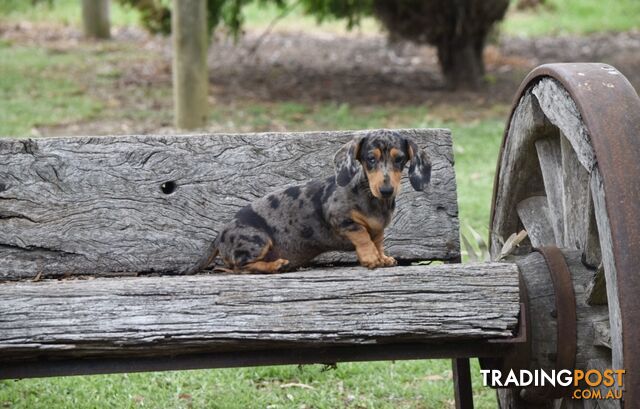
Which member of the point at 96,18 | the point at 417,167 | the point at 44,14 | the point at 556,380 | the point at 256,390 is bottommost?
the point at 256,390

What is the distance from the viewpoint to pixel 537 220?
12.2 feet

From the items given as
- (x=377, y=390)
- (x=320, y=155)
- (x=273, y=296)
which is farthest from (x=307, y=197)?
(x=377, y=390)

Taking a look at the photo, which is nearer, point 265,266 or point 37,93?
point 265,266

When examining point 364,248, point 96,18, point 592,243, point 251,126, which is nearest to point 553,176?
point 592,243

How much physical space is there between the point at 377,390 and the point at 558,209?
158 cm

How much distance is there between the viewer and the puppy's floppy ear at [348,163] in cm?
330

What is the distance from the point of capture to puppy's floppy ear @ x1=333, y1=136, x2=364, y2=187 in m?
3.30

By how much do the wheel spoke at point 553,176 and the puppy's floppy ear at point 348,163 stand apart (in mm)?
706

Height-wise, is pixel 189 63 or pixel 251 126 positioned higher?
pixel 189 63

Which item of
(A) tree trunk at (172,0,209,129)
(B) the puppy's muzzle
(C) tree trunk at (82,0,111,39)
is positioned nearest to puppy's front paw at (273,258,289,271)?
(B) the puppy's muzzle

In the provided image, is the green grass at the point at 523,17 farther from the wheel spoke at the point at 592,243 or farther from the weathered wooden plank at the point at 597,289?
the weathered wooden plank at the point at 597,289

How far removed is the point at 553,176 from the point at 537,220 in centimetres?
27

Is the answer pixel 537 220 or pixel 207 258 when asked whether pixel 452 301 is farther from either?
pixel 207 258

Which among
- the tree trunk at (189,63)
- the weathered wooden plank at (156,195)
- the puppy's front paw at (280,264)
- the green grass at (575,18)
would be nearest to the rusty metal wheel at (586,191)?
the weathered wooden plank at (156,195)
